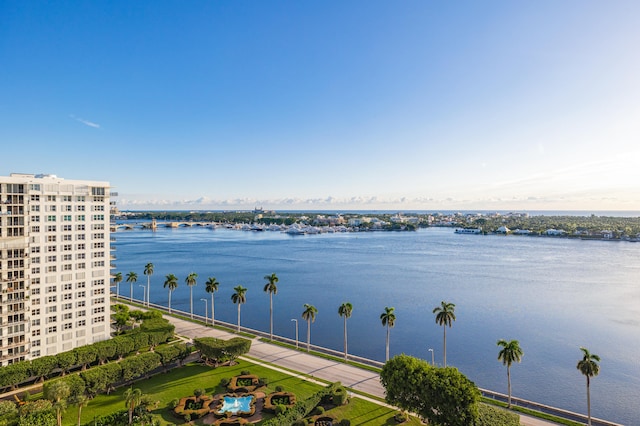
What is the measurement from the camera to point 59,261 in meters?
62.2

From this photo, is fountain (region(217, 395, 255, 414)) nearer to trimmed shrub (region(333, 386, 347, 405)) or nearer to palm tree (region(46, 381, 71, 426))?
trimmed shrub (region(333, 386, 347, 405))

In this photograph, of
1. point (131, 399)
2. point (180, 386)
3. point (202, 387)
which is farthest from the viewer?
point (180, 386)

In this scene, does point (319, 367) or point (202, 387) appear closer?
point (202, 387)

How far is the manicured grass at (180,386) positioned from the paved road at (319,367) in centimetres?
373

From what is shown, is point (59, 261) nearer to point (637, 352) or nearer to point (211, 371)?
point (211, 371)

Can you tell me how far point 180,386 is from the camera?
51.6m

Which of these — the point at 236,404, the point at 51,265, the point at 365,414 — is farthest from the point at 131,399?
the point at 51,265

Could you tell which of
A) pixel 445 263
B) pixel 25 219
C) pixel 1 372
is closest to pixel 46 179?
pixel 25 219

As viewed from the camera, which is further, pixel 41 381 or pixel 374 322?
pixel 374 322

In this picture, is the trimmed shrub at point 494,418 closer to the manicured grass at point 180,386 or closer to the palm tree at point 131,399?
the manicured grass at point 180,386

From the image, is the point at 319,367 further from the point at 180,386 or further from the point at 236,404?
the point at 180,386

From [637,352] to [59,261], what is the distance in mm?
108043

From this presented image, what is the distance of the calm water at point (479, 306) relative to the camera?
63719 mm

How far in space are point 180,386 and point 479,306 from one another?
81876 mm
